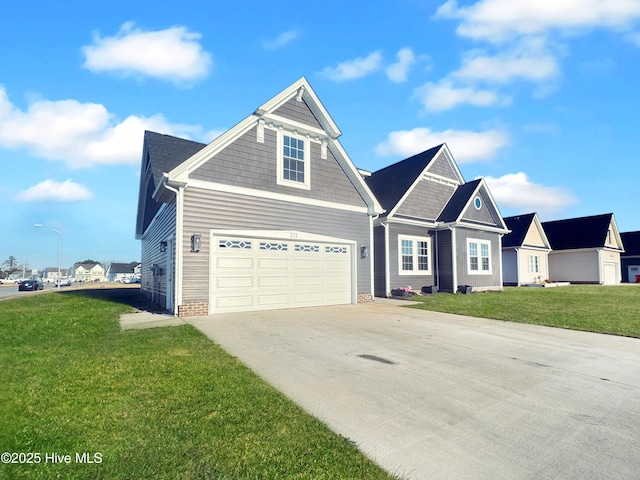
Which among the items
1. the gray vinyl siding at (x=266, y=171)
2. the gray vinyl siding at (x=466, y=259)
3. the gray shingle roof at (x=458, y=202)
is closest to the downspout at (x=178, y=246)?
the gray vinyl siding at (x=266, y=171)

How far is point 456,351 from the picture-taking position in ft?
20.6

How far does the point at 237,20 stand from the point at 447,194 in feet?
47.6

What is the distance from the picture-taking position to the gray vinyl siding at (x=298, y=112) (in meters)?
12.2

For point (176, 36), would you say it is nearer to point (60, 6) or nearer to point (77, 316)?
point (60, 6)

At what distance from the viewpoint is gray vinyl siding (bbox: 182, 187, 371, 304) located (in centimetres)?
1012

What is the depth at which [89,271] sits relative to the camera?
115 meters

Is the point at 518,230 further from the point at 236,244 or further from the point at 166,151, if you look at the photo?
the point at 166,151

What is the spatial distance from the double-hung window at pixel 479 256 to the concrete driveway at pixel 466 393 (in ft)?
36.0

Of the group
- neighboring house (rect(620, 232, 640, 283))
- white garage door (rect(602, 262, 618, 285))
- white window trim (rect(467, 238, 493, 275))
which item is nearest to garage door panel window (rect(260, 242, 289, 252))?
white window trim (rect(467, 238, 493, 275))

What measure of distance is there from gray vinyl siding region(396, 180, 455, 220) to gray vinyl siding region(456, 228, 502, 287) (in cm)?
181

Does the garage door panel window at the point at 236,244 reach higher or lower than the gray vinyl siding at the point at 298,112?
lower

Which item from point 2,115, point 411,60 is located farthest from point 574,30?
point 2,115

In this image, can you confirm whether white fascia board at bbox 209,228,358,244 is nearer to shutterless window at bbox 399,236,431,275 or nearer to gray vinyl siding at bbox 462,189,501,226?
shutterless window at bbox 399,236,431,275

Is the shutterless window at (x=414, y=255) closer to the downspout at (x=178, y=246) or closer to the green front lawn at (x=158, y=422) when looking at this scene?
the downspout at (x=178, y=246)
